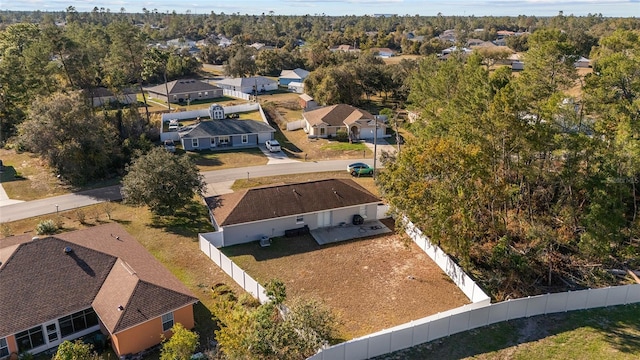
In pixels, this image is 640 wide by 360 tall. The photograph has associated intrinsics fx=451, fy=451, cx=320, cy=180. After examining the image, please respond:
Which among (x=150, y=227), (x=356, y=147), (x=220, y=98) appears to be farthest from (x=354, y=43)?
(x=150, y=227)

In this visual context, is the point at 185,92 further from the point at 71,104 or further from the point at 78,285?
the point at 78,285

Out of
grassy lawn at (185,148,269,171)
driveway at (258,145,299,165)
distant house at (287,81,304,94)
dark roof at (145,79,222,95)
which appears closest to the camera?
grassy lawn at (185,148,269,171)

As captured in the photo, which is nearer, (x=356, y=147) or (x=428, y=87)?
(x=428, y=87)

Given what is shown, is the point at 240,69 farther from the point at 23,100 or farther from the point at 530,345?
the point at 530,345

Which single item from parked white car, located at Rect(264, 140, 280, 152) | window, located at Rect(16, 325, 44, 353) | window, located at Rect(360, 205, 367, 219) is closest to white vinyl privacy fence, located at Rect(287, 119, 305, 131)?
parked white car, located at Rect(264, 140, 280, 152)

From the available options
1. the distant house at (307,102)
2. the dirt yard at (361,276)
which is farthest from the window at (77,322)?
the distant house at (307,102)

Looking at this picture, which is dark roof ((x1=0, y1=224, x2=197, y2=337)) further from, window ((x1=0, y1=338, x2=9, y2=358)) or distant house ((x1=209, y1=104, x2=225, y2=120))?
distant house ((x1=209, y1=104, x2=225, y2=120))
